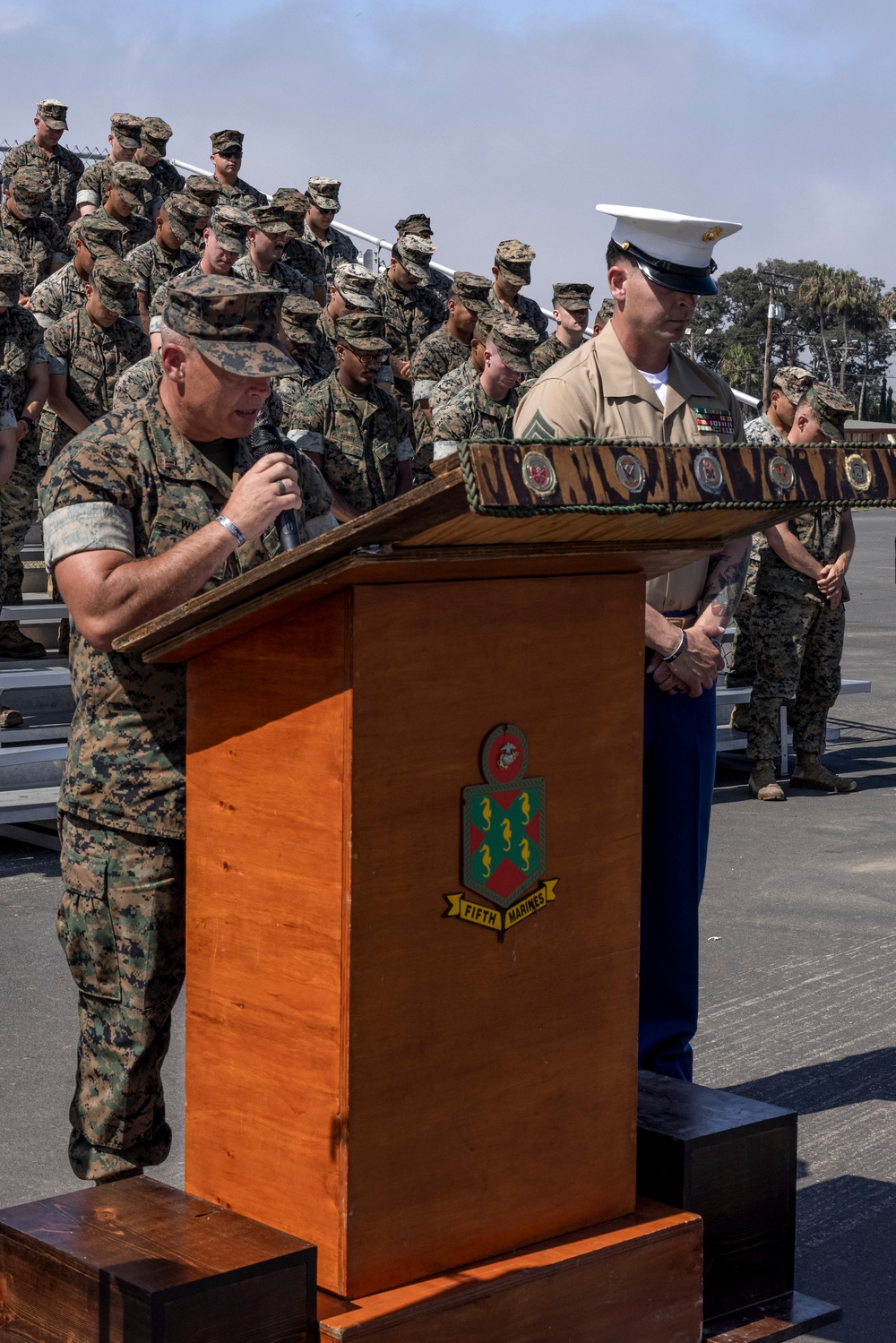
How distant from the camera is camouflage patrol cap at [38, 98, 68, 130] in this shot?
13.3m

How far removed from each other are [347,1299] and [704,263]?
220 cm

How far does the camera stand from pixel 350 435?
7.89 meters

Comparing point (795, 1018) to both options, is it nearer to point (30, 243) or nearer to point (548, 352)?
point (548, 352)

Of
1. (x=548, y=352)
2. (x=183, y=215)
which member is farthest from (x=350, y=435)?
(x=183, y=215)

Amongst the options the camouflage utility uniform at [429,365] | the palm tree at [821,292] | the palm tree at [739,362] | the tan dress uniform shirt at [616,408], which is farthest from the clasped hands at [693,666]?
the palm tree at [821,292]

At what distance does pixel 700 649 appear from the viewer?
3.37 metres

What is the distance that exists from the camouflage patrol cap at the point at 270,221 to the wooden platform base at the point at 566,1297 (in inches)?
322

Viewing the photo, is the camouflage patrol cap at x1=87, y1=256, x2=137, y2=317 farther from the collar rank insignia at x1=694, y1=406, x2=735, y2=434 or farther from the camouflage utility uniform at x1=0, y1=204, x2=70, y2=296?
the collar rank insignia at x1=694, y1=406, x2=735, y2=434

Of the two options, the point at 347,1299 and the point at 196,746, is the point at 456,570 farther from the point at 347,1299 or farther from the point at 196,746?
the point at 347,1299

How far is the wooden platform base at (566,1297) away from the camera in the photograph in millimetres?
2146

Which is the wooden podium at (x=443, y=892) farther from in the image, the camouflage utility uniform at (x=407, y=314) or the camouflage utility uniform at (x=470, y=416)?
the camouflage utility uniform at (x=407, y=314)

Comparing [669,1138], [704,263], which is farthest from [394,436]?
[669,1138]

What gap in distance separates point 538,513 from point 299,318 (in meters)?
7.78

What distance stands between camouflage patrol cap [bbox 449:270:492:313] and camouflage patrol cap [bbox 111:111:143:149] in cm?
372
